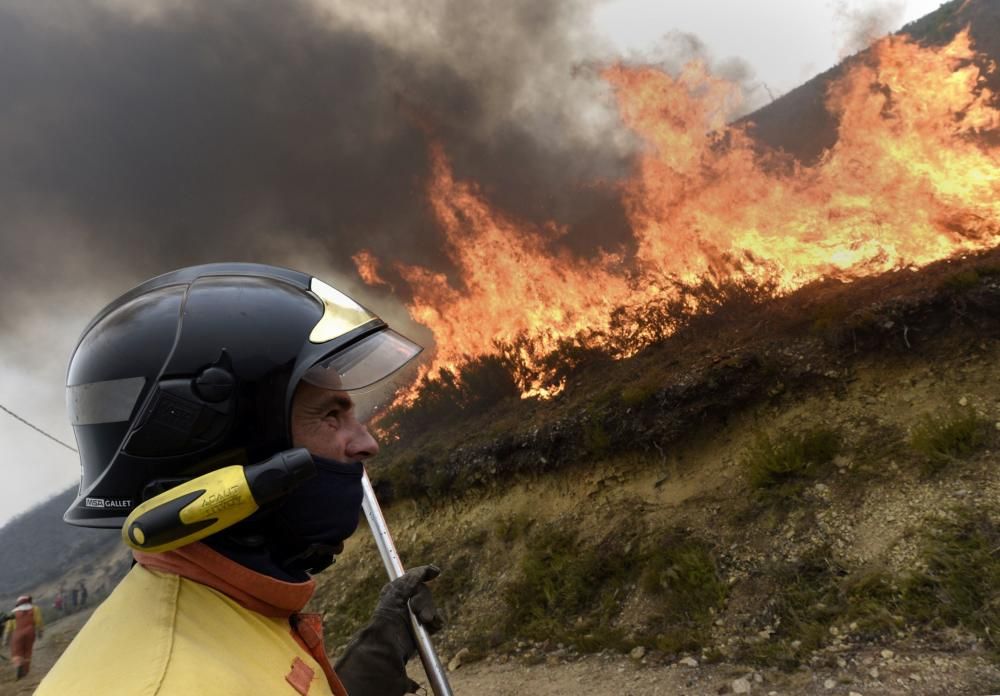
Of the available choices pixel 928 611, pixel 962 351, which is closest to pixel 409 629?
pixel 928 611

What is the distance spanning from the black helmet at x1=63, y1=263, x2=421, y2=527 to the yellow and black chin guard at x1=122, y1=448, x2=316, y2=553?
1.06 feet

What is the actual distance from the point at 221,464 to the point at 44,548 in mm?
64875

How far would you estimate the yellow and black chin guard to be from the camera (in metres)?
1.31

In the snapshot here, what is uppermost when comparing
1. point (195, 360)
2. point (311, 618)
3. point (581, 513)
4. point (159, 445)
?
point (195, 360)

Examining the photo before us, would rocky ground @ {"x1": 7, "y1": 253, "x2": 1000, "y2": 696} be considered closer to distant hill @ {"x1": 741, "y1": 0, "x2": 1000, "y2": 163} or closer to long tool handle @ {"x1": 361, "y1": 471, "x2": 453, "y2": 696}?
long tool handle @ {"x1": 361, "y1": 471, "x2": 453, "y2": 696}

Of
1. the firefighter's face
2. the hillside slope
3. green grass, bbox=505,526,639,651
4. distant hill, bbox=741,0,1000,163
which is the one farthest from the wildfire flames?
the firefighter's face

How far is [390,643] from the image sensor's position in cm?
293

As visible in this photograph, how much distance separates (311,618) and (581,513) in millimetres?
7389

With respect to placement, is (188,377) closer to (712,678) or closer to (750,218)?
(712,678)

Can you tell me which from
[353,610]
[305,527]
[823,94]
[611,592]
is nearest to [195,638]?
[305,527]

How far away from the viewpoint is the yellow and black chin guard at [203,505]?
1306mm

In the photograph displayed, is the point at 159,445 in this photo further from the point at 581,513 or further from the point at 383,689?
the point at 581,513

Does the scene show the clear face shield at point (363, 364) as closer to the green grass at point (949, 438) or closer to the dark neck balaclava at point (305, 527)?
the dark neck balaclava at point (305, 527)

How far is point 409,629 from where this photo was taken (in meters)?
3.08
